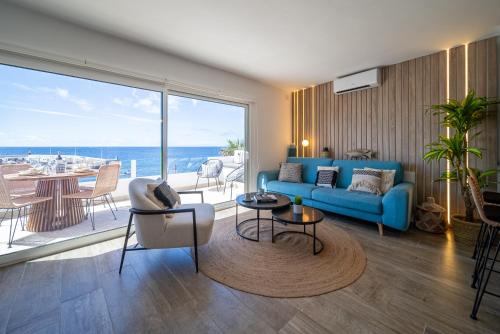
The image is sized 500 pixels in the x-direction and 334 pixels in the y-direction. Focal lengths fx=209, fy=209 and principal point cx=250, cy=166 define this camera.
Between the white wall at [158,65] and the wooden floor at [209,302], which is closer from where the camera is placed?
the wooden floor at [209,302]

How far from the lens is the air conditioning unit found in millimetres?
3523

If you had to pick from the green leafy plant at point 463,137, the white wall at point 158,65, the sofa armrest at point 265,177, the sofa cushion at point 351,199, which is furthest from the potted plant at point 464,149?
the white wall at point 158,65

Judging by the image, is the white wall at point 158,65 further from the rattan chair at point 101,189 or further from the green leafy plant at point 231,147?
the rattan chair at point 101,189

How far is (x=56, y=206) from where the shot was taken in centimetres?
259

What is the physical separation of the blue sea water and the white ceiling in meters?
1.43

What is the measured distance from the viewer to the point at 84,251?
2330 millimetres

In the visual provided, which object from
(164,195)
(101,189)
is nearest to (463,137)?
(164,195)

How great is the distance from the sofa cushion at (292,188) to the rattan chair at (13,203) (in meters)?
3.24

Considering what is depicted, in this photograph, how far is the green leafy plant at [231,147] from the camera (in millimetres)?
4133

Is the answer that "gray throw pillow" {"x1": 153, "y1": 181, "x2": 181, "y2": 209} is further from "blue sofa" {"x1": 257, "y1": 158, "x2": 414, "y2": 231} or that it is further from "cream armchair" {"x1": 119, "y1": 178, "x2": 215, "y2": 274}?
"blue sofa" {"x1": 257, "y1": 158, "x2": 414, "y2": 231}

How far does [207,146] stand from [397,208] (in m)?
3.03

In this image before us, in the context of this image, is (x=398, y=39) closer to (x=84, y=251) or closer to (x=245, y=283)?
(x=245, y=283)

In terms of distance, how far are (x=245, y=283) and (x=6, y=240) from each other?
8.53 feet

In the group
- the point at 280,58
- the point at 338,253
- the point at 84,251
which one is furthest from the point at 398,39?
the point at 84,251
